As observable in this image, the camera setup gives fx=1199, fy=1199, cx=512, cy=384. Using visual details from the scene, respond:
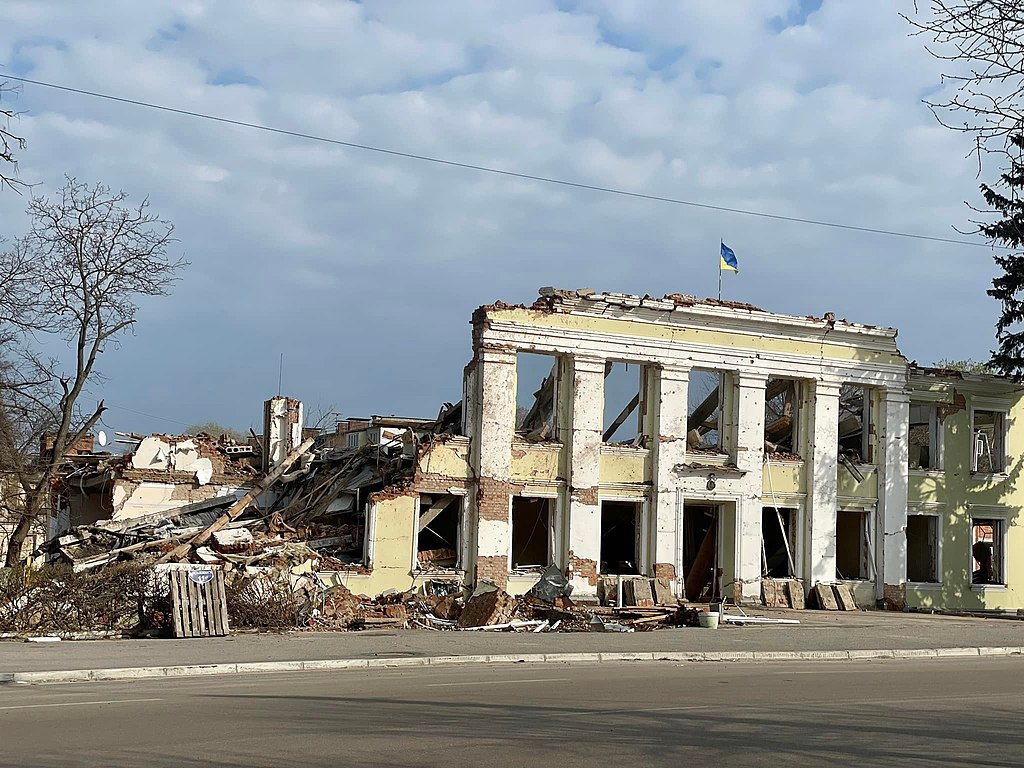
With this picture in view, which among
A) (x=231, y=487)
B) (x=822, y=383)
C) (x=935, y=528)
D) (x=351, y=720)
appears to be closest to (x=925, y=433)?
(x=935, y=528)

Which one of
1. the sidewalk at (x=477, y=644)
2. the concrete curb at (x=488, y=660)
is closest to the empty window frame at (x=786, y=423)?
the sidewalk at (x=477, y=644)

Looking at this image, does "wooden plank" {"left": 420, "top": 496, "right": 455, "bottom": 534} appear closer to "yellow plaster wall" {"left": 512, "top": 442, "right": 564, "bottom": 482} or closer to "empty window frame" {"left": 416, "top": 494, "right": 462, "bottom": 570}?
"empty window frame" {"left": 416, "top": 494, "right": 462, "bottom": 570}

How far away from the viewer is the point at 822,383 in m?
32.5

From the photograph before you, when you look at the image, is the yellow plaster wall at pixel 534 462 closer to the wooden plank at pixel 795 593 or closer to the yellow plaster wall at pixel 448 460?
the yellow plaster wall at pixel 448 460

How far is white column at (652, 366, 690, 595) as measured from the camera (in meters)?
30.4

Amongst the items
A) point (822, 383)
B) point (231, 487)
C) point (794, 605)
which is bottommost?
point (794, 605)

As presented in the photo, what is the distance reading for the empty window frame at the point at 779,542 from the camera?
32219 mm

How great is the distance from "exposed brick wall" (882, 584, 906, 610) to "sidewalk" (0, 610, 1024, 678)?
4.70 m

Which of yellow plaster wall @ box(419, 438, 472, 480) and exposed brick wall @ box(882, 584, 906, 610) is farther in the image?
exposed brick wall @ box(882, 584, 906, 610)


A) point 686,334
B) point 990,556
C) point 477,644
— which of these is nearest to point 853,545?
point 990,556

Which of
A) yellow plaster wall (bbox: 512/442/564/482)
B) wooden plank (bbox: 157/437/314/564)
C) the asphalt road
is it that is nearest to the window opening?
yellow plaster wall (bbox: 512/442/564/482)

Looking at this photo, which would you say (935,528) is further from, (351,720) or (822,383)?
(351,720)

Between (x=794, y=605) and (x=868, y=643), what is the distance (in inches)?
331

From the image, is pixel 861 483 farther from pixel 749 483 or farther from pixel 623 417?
pixel 623 417
